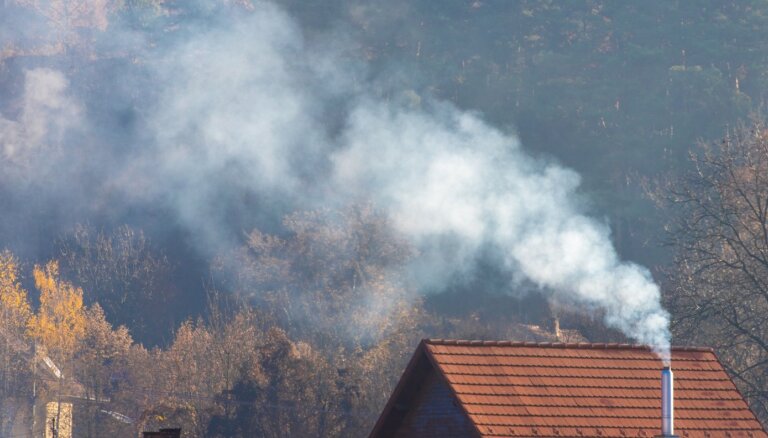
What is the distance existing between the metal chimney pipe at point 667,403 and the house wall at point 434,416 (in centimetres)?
402

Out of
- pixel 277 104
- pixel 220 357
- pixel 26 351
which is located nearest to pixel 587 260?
pixel 220 357

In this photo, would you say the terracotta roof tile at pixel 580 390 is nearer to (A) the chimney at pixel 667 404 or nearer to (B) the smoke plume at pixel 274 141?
(A) the chimney at pixel 667 404

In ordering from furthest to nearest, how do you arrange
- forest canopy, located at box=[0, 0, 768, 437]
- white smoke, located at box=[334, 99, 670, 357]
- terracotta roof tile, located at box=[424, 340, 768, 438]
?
forest canopy, located at box=[0, 0, 768, 437]
white smoke, located at box=[334, 99, 670, 357]
terracotta roof tile, located at box=[424, 340, 768, 438]

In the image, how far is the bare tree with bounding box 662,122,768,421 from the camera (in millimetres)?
52594

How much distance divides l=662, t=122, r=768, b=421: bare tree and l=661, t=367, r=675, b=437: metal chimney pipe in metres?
19.2

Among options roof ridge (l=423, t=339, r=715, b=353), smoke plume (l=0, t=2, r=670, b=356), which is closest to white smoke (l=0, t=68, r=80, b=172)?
smoke plume (l=0, t=2, r=670, b=356)

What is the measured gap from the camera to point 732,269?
55.2 meters

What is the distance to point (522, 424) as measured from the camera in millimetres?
33375

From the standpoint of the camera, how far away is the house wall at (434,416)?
34.2 m

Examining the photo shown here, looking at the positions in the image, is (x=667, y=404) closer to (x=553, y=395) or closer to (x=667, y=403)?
(x=667, y=403)

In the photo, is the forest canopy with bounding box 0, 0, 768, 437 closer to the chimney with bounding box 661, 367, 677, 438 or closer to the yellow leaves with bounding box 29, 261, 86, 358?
the yellow leaves with bounding box 29, 261, 86, 358

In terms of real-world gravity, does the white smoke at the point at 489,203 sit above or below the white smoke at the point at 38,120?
below

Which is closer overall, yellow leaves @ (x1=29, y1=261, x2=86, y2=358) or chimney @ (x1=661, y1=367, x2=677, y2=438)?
chimney @ (x1=661, y1=367, x2=677, y2=438)

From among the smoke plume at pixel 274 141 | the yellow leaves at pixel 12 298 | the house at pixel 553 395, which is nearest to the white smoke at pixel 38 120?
the smoke plume at pixel 274 141
